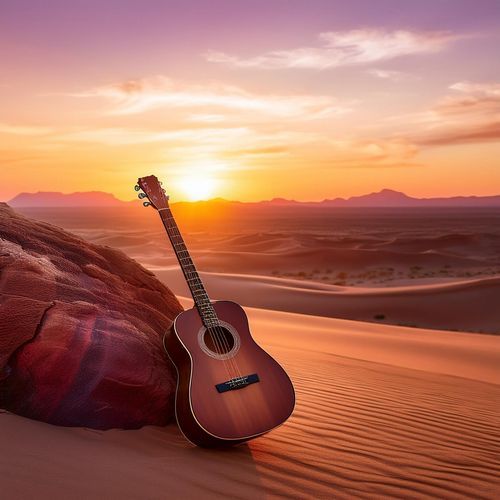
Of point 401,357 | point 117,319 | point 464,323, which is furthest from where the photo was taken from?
point 464,323

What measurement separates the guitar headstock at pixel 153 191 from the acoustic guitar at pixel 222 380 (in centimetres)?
88

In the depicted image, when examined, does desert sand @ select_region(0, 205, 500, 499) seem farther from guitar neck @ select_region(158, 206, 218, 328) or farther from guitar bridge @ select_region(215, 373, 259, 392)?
guitar neck @ select_region(158, 206, 218, 328)

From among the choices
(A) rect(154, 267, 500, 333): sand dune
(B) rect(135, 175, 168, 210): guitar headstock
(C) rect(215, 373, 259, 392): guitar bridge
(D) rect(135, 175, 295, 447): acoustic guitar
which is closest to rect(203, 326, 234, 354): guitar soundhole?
(D) rect(135, 175, 295, 447): acoustic guitar

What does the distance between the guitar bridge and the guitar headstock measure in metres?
1.71

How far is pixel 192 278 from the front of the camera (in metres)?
4.55

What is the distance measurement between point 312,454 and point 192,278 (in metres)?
1.61

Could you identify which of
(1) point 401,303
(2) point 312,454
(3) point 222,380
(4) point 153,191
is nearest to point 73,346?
(3) point 222,380

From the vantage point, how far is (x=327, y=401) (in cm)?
547

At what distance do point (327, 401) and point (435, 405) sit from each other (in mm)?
1284

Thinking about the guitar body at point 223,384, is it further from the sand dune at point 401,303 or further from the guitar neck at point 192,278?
the sand dune at point 401,303

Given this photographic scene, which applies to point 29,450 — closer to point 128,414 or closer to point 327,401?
point 128,414

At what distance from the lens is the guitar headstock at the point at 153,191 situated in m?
4.83

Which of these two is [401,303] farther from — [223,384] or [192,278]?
[223,384]

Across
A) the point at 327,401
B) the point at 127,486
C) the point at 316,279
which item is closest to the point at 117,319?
the point at 127,486
